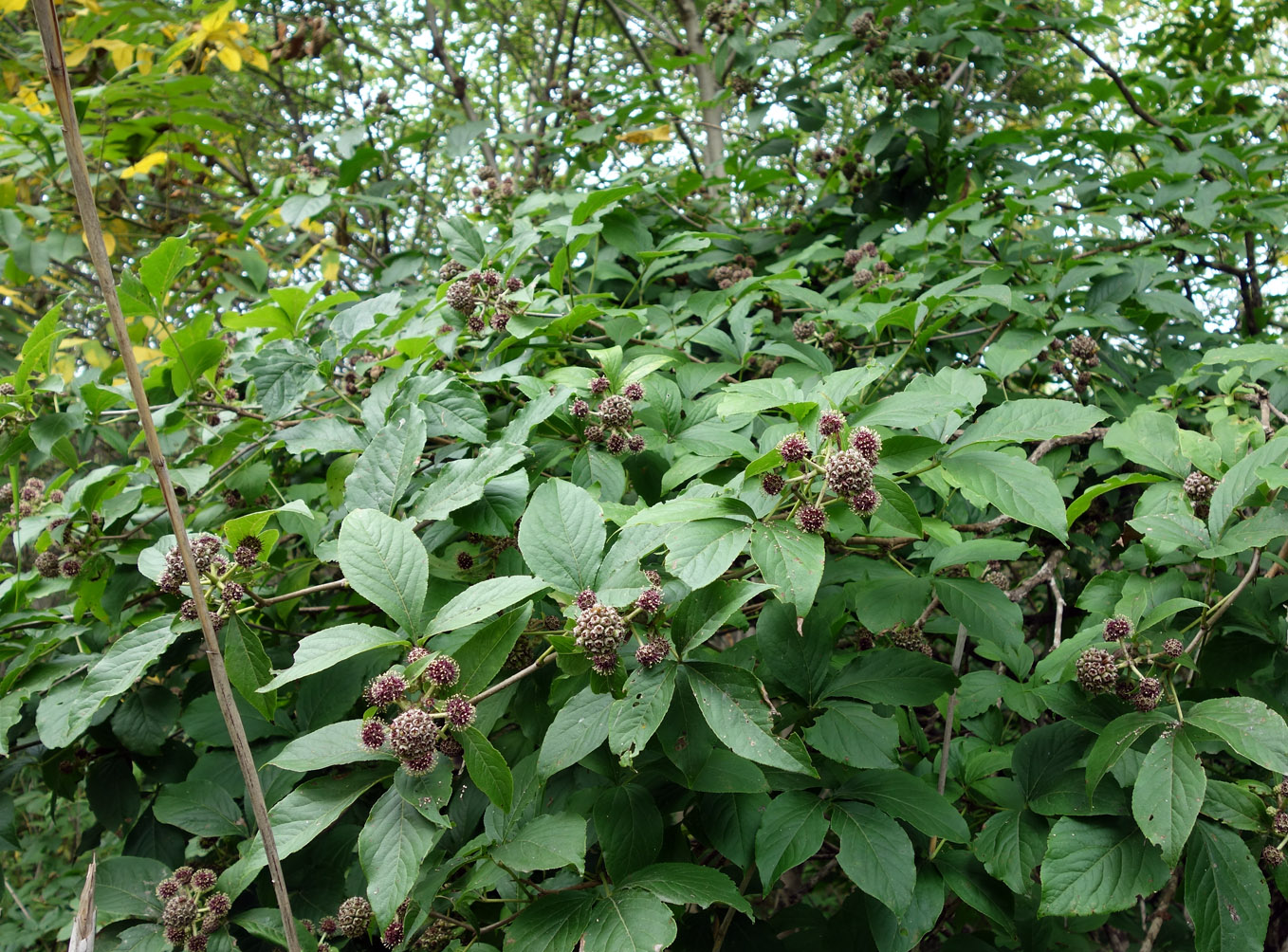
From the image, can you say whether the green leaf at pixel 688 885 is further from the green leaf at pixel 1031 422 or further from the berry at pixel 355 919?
the green leaf at pixel 1031 422

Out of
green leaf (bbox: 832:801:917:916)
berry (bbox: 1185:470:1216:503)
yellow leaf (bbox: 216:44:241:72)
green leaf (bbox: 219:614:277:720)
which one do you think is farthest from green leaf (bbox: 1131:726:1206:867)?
yellow leaf (bbox: 216:44:241:72)

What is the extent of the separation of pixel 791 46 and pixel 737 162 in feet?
1.53

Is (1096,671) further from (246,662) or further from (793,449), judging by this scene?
(246,662)

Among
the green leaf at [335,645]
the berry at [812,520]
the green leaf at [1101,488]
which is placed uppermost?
the berry at [812,520]

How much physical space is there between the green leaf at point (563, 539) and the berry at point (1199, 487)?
1.11m

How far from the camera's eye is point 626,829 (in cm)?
143

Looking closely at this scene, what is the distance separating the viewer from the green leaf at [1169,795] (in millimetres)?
1278

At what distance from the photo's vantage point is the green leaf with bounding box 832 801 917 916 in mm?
1369

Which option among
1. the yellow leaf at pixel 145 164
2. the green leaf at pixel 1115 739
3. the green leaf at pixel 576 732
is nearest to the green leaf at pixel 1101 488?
the green leaf at pixel 1115 739

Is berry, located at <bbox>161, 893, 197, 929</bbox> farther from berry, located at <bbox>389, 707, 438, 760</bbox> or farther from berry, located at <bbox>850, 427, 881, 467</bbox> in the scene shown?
berry, located at <bbox>850, 427, 881, 467</bbox>

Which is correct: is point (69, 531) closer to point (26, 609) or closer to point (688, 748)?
point (26, 609)

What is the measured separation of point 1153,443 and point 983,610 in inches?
19.7

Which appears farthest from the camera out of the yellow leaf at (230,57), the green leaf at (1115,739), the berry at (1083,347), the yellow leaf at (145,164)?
the yellow leaf at (230,57)

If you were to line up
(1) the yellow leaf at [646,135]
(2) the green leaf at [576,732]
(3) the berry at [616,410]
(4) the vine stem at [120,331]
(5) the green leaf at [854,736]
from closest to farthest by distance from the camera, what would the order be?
(4) the vine stem at [120,331] < (2) the green leaf at [576,732] < (5) the green leaf at [854,736] < (3) the berry at [616,410] < (1) the yellow leaf at [646,135]
